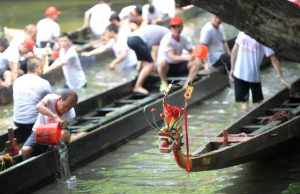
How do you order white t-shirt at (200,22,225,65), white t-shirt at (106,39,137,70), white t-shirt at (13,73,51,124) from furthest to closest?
white t-shirt at (106,39,137,70) → white t-shirt at (200,22,225,65) → white t-shirt at (13,73,51,124)

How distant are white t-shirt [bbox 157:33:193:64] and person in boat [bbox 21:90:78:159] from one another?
17.6 ft

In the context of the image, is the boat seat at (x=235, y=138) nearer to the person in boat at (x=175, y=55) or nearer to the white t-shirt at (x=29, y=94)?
the white t-shirt at (x=29, y=94)

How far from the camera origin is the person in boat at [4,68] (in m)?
17.3

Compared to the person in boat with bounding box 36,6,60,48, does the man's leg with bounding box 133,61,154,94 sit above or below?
below

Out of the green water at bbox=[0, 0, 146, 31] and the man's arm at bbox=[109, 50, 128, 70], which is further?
the green water at bbox=[0, 0, 146, 31]

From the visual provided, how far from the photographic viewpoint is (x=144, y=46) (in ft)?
57.7

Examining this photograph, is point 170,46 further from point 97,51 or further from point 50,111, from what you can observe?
point 50,111

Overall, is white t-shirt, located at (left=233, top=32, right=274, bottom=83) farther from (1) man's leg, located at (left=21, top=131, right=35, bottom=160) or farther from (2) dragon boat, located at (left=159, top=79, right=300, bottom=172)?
(1) man's leg, located at (left=21, top=131, right=35, bottom=160)

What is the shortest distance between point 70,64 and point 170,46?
209cm

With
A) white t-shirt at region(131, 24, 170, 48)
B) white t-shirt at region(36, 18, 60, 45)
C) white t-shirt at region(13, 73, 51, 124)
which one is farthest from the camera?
white t-shirt at region(36, 18, 60, 45)

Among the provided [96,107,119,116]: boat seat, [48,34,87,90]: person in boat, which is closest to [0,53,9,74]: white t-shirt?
[48,34,87,90]: person in boat

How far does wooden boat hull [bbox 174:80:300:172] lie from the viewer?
35.1 feet

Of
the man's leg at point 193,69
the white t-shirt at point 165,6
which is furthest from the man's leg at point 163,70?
the white t-shirt at point 165,6

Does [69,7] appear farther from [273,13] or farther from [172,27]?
[273,13]
